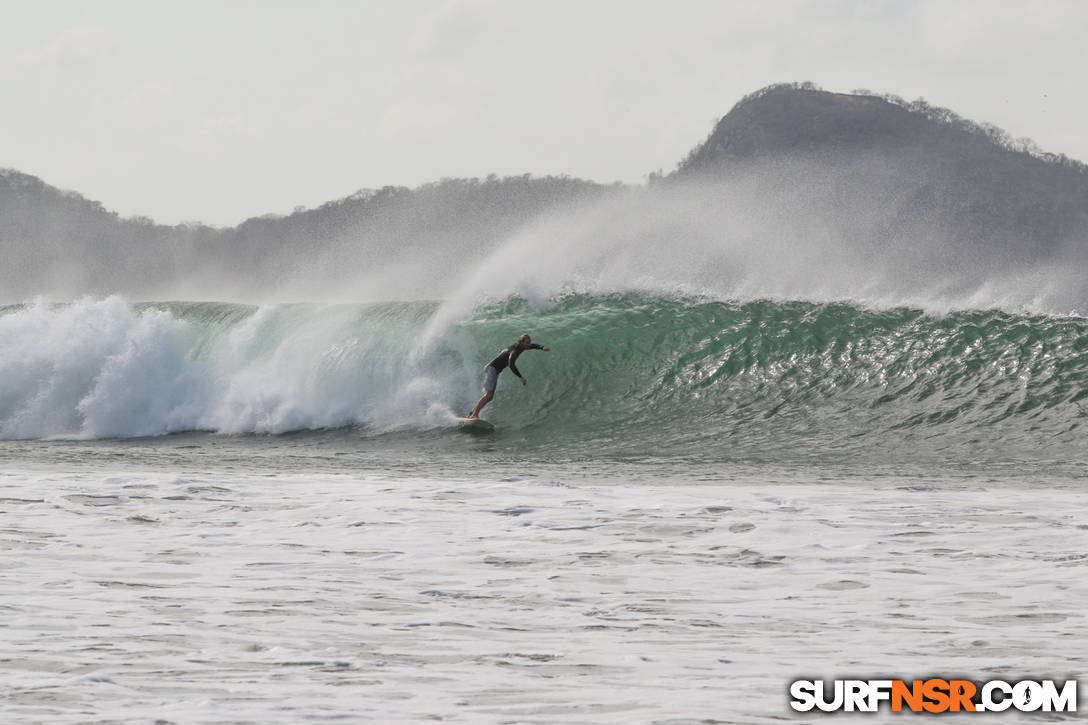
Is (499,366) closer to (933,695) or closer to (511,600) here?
(511,600)

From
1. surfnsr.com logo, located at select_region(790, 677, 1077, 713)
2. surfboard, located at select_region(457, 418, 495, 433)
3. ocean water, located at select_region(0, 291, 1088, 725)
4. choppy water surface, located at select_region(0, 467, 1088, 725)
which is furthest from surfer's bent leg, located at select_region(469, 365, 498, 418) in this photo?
surfnsr.com logo, located at select_region(790, 677, 1077, 713)

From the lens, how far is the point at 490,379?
15883mm

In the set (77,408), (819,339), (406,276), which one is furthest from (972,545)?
(406,276)

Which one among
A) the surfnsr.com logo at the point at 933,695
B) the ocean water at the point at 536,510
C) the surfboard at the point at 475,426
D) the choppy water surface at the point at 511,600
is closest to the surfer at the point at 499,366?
the surfboard at the point at 475,426

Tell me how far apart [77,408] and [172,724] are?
14.4 m

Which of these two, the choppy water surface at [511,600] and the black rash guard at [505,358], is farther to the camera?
the black rash guard at [505,358]

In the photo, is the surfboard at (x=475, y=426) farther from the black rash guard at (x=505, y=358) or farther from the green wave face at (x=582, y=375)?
the black rash guard at (x=505, y=358)

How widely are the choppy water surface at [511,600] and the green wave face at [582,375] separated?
5.45 metres

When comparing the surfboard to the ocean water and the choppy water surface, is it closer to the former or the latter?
the ocean water

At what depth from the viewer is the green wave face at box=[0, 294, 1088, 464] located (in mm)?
14609

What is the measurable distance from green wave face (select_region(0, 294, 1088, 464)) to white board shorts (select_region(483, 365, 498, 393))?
1.54 feet

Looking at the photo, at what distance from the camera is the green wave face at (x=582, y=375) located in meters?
14.6

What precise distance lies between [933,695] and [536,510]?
4.38m

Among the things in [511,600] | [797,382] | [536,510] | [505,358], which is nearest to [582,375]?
[505,358]
